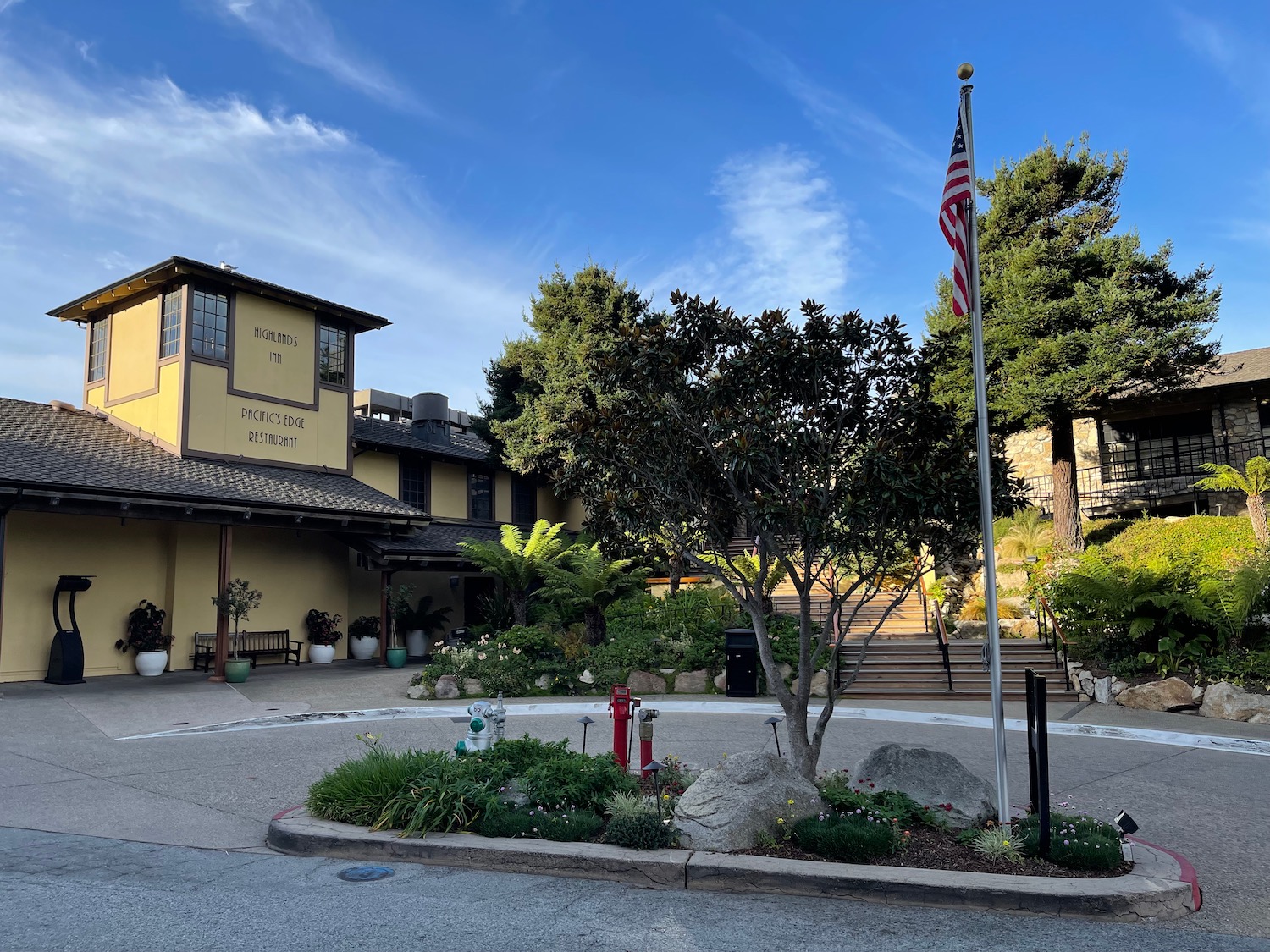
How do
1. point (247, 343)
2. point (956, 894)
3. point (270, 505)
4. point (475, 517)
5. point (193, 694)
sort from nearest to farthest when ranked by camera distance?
point (956, 894) → point (193, 694) → point (270, 505) → point (247, 343) → point (475, 517)

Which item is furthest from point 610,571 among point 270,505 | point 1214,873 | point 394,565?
point 1214,873

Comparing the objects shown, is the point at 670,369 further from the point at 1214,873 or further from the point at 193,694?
the point at 193,694

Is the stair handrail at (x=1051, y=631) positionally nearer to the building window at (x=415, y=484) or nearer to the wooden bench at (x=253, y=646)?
the wooden bench at (x=253, y=646)

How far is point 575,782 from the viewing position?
695cm

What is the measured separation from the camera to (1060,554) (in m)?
20.9

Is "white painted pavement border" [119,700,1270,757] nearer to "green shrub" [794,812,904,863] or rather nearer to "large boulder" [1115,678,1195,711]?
"large boulder" [1115,678,1195,711]

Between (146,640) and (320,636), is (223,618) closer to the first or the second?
(146,640)

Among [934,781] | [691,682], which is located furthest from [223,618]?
[934,781]

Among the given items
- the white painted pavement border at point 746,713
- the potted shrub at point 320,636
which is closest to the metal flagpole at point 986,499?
the white painted pavement border at point 746,713

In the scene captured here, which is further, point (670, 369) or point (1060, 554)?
point (1060, 554)

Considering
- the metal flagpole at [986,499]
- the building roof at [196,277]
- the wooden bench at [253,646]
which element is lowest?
the wooden bench at [253,646]

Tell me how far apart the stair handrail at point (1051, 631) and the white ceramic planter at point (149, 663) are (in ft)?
54.3

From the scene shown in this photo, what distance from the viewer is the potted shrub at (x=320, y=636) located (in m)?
20.0

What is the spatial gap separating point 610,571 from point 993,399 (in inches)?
447
